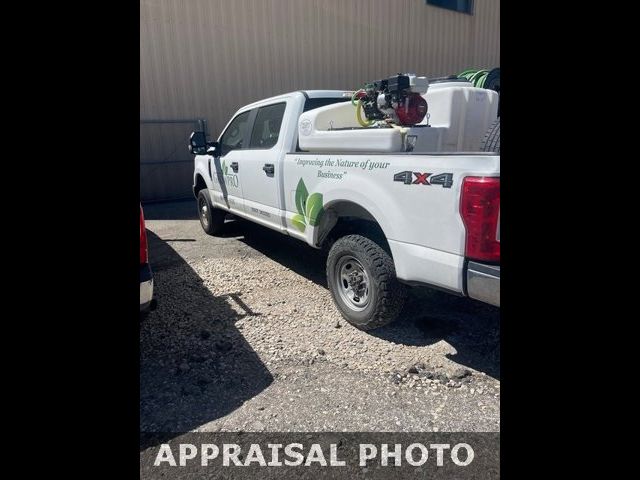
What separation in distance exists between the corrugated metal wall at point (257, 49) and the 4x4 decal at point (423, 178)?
8219 mm

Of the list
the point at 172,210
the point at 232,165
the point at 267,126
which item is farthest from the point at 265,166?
the point at 172,210

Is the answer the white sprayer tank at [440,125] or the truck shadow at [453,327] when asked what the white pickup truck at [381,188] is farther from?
the truck shadow at [453,327]

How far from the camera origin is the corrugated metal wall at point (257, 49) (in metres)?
9.27

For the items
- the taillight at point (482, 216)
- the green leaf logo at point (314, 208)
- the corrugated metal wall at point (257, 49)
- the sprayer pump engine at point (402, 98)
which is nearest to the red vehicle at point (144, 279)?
the green leaf logo at point (314, 208)

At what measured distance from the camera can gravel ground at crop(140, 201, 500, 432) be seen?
240cm

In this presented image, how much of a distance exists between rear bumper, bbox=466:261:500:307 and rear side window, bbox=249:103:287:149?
2.61 m

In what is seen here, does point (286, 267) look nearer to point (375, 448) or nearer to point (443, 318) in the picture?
point (443, 318)

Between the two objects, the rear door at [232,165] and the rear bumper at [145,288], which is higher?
the rear door at [232,165]

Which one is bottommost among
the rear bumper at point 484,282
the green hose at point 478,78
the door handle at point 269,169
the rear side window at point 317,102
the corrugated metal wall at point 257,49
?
the rear bumper at point 484,282

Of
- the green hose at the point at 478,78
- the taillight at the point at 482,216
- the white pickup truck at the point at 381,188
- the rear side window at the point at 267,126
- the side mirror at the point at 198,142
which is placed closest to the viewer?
the taillight at the point at 482,216

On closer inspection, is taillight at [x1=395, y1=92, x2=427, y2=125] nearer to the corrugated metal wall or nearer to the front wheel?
the front wheel

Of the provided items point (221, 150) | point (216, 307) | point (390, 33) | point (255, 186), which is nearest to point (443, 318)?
point (216, 307)

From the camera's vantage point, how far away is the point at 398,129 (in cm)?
295

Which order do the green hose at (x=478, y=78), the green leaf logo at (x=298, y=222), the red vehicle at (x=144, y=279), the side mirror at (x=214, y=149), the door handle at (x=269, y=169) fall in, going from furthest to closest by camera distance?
the green hose at (x=478, y=78) → the side mirror at (x=214, y=149) → the door handle at (x=269, y=169) → the green leaf logo at (x=298, y=222) → the red vehicle at (x=144, y=279)
